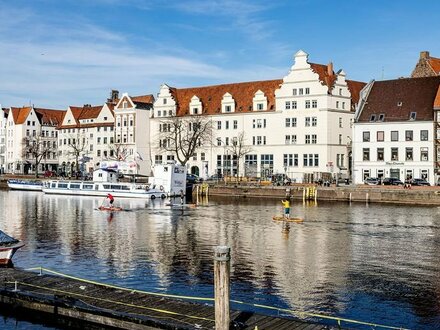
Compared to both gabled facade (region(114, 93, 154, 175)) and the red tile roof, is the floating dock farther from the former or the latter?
gabled facade (region(114, 93, 154, 175))

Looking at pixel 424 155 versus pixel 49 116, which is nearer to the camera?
pixel 424 155

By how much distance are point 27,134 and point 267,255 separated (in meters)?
143

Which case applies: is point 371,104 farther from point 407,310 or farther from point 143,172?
point 407,310

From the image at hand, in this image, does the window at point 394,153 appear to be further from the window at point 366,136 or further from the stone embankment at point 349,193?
the stone embankment at point 349,193

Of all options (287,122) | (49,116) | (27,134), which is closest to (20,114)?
(27,134)

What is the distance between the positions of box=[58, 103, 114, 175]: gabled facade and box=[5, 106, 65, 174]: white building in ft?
27.2

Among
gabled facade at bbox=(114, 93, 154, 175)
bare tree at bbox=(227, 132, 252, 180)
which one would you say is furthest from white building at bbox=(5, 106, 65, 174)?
bare tree at bbox=(227, 132, 252, 180)

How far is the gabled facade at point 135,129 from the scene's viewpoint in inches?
5354

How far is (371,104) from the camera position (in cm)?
10469

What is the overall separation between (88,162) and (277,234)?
109 m

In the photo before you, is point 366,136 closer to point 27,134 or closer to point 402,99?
point 402,99

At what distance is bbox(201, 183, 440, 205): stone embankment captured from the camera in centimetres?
8138

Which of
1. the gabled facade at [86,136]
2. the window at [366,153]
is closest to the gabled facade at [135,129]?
the gabled facade at [86,136]

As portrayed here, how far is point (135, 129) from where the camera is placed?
446ft
